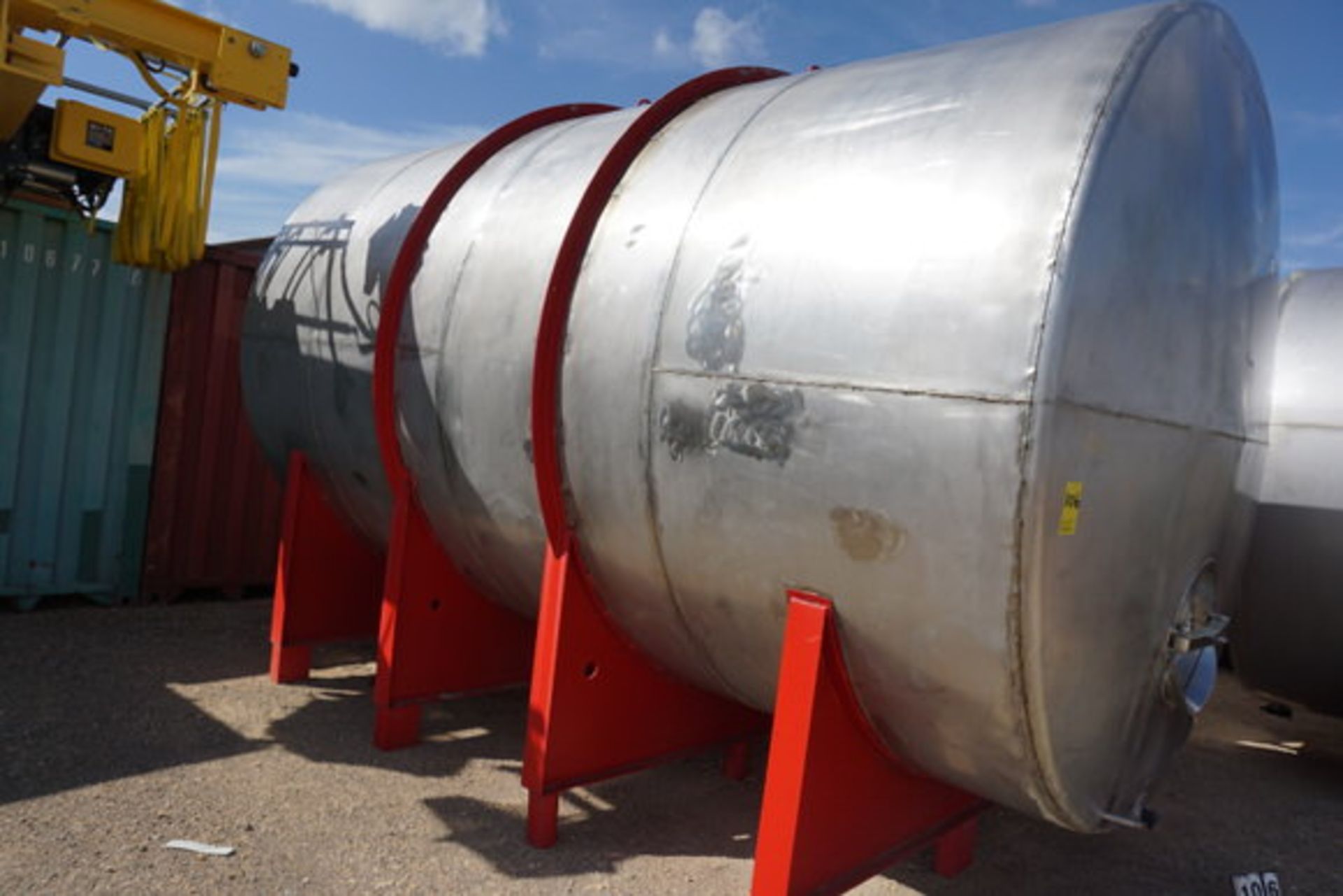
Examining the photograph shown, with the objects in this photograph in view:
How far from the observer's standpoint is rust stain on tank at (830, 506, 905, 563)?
2732 mm

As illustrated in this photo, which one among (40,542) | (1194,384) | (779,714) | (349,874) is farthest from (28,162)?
(1194,384)

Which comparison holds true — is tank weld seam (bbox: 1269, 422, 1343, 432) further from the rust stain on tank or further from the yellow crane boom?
the yellow crane boom

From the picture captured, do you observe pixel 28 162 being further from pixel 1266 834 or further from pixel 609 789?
pixel 1266 834

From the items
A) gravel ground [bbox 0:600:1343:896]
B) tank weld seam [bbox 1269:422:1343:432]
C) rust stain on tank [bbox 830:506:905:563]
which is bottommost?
gravel ground [bbox 0:600:1343:896]

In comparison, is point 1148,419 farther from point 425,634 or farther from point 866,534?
point 425,634

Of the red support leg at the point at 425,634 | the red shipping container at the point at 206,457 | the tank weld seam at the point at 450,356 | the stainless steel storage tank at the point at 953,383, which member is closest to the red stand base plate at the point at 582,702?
the stainless steel storage tank at the point at 953,383

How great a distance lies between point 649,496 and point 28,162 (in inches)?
179

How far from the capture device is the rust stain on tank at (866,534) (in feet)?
8.96

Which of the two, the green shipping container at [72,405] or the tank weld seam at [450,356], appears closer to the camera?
the tank weld seam at [450,356]

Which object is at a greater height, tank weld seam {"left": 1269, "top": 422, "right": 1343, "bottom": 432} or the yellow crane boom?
the yellow crane boom

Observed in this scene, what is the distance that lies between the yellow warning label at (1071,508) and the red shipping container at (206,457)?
6.14 metres

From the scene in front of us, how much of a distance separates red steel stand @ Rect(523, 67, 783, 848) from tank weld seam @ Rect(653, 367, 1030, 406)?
1.94 feet

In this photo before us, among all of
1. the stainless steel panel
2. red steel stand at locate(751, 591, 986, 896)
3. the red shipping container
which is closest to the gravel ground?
red steel stand at locate(751, 591, 986, 896)

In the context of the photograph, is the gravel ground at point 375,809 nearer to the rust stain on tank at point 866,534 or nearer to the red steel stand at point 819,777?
the red steel stand at point 819,777
